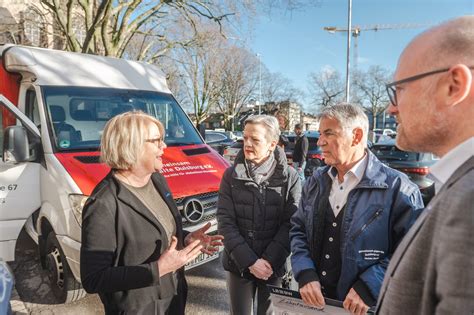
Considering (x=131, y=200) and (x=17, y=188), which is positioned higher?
(x=131, y=200)

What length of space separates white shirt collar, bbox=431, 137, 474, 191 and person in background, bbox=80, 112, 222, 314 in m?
1.25

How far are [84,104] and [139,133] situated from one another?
2528 mm

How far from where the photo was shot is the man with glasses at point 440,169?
671mm

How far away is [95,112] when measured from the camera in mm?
3951

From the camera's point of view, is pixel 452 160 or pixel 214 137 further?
pixel 214 137

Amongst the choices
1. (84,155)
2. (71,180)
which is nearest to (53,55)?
(84,155)

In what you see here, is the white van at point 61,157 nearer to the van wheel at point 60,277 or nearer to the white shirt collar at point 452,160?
the van wheel at point 60,277

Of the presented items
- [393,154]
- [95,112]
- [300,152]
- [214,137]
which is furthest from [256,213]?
[214,137]

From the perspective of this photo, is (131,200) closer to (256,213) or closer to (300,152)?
(256,213)

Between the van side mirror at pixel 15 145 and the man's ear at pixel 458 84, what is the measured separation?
11.3 ft

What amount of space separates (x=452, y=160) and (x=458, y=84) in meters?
0.19

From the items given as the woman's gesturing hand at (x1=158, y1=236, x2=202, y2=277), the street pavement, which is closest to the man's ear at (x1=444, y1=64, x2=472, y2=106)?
the woman's gesturing hand at (x1=158, y1=236, x2=202, y2=277)

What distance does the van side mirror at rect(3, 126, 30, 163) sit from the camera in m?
3.06

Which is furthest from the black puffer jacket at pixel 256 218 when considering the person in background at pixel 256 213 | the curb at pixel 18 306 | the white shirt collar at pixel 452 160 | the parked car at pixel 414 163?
the parked car at pixel 414 163
